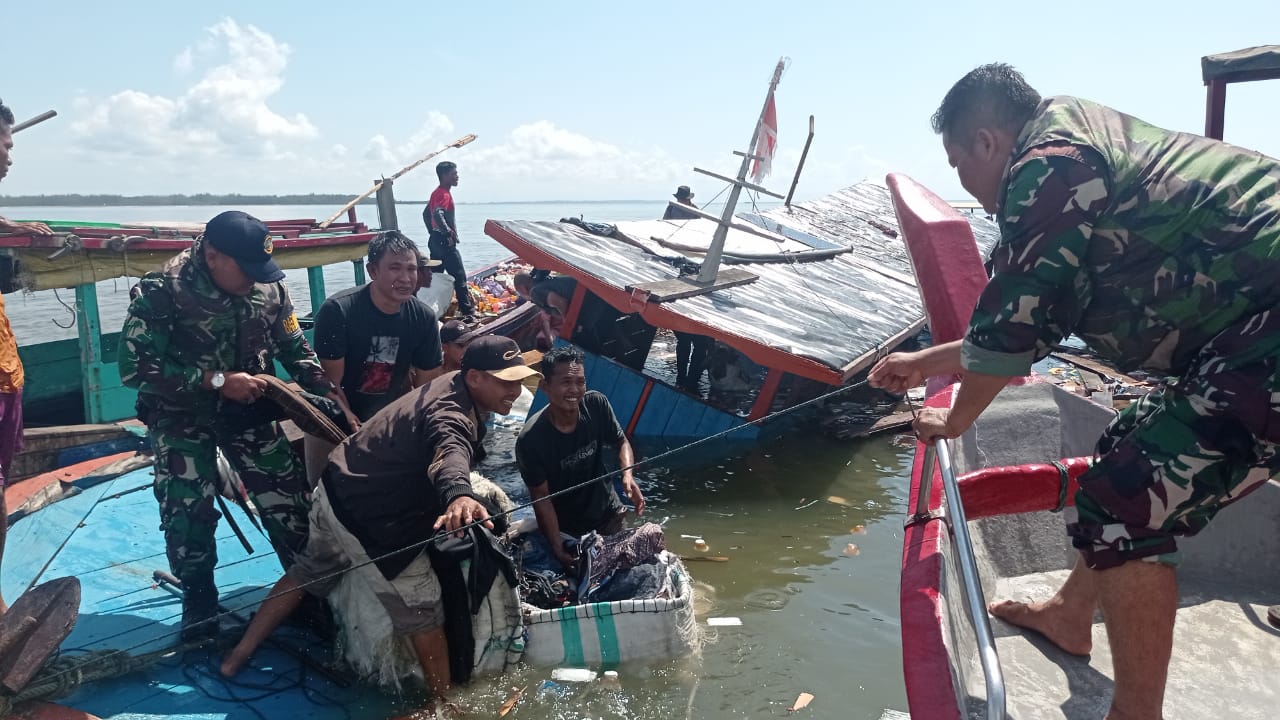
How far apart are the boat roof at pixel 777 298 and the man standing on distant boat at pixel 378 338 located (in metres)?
2.58

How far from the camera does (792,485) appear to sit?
7688mm

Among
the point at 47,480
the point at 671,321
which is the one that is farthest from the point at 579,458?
the point at 47,480

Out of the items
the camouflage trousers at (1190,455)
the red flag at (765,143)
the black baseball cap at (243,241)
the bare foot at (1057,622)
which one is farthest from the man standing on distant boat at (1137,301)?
the red flag at (765,143)

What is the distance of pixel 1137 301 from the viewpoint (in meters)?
2.00

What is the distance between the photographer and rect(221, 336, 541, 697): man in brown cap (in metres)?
3.55

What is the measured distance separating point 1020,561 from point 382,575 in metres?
2.76

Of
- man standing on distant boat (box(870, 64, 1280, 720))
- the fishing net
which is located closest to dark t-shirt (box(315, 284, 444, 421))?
the fishing net

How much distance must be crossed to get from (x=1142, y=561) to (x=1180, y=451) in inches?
12.0

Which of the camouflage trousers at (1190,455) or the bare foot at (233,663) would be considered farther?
the bare foot at (233,663)

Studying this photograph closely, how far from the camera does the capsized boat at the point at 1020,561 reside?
2408 millimetres

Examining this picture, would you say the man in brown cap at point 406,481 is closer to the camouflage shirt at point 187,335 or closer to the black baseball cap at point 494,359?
the black baseball cap at point 494,359

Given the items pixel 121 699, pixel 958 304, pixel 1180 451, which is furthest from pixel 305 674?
pixel 1180 451

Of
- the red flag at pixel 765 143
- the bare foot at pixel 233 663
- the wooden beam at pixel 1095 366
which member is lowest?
the wooden beam at pixel 1095 366

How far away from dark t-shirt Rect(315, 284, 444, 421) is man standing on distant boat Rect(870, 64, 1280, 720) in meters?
3.50
